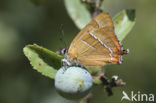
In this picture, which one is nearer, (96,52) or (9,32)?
(96,52)

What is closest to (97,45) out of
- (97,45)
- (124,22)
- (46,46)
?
(97,45)

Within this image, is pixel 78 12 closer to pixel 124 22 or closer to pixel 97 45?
pixel 124 22

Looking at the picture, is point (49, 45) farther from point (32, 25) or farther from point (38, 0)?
point (38, 0)

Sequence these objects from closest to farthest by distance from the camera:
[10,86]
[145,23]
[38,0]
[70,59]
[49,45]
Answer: [70,59] → [38,0] → [10,86] → [49,45] → [145,23]

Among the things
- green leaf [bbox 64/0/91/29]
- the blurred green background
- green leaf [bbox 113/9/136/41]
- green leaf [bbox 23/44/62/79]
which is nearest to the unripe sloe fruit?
green leaf [bbox 23/44/62/79]

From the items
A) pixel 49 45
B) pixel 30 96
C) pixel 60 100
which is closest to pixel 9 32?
pixel 49 45

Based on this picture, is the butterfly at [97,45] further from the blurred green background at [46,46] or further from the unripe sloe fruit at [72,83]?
the blurred green background at [46,46]

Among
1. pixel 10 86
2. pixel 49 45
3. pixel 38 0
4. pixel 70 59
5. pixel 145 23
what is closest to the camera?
pixel 70 59
